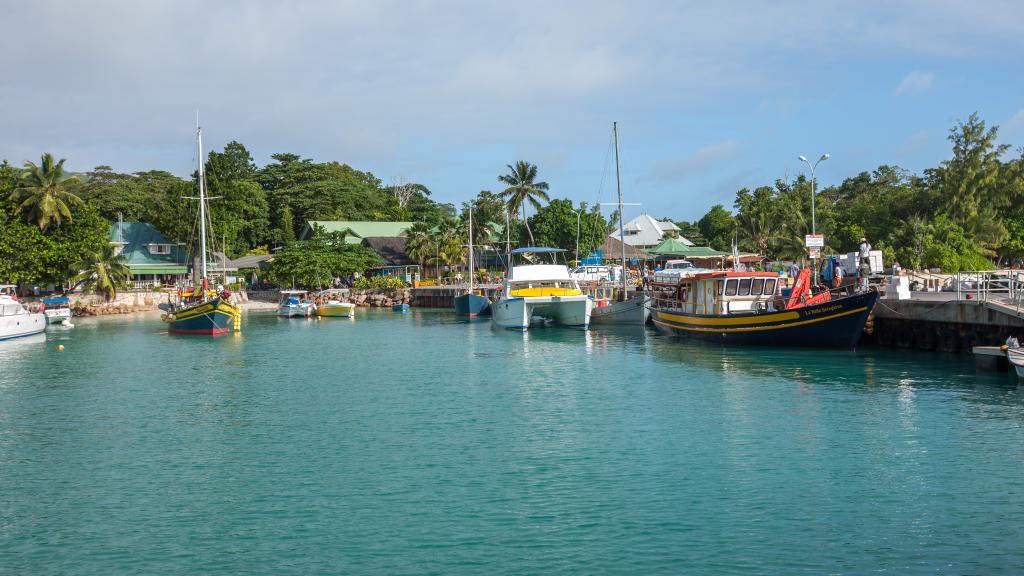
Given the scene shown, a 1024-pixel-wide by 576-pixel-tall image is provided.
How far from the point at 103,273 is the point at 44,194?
888 cm

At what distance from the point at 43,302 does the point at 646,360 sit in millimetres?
56875

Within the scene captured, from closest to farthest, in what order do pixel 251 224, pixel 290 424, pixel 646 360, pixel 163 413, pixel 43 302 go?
pixel 290 424 < pixel 163 413 < pixel 646 360 < pixel 43 302 < pixel 251 224

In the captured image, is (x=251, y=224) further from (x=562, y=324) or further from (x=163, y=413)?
(x=163, y=413)

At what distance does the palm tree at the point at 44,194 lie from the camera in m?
68.4

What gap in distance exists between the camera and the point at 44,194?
68812 millimetres

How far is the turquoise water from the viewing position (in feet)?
41.2

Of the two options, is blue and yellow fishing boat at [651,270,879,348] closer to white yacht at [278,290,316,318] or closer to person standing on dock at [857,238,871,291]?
person standing on dock at [857,238,871,291]

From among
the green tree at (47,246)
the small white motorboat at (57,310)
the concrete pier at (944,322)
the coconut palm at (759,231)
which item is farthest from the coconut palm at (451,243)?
the concrete pier at (944,322)

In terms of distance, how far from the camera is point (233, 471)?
57.5 feet

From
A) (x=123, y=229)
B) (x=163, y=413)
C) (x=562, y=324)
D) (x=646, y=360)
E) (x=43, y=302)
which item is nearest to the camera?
(x=163, y=413)

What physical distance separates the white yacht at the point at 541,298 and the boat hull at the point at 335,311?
71.2 feet

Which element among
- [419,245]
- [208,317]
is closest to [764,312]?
[208,317]

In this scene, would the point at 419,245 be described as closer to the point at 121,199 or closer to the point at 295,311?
the point at 295,311

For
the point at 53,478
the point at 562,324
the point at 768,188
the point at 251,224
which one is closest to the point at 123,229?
the point at 251,224
